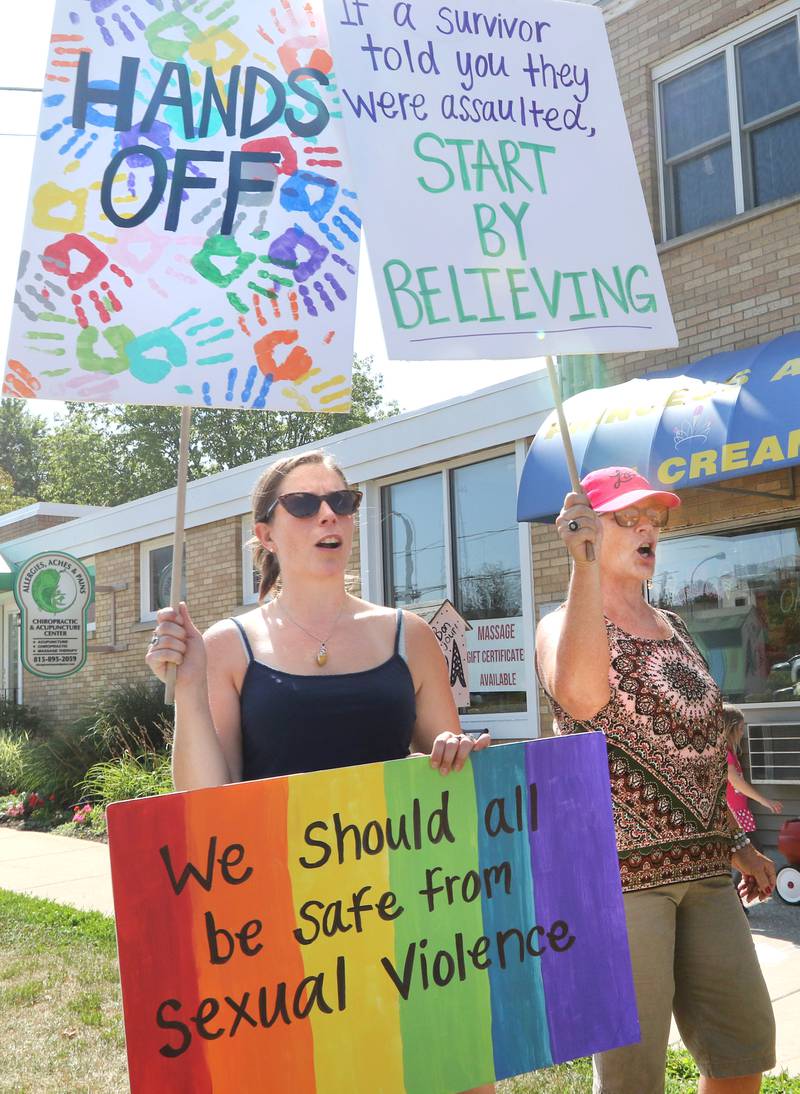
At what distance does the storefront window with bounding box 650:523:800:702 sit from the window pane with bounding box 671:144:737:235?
271 centimetres

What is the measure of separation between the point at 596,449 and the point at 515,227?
5568 millimetres

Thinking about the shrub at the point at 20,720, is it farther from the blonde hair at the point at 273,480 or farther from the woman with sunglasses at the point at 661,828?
the woman with sunglasses at the point at 661,828

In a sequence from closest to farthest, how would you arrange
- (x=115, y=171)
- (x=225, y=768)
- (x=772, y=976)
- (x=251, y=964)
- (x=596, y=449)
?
(x=251, y=964), (x=225, y=768), (x=115, y=171), (x=772, y=976), (x=596, y=449)

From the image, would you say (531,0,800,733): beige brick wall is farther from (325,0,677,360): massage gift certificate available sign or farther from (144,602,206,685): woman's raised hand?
(144,602,206,685): woman's raised hand

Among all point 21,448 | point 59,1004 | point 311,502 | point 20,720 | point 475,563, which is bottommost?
point 59,1004

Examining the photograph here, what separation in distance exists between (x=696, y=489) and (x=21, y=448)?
175ft

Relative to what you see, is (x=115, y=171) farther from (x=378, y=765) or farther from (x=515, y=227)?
(x=378, y=765)

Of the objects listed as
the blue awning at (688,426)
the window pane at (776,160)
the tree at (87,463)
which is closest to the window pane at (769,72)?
the window pane at (776,160)

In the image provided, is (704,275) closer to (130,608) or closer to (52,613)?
(52,613)

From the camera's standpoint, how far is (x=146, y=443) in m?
→ 45.3

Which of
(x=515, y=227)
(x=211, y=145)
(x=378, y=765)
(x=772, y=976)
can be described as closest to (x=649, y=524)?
(x=515, y=227)

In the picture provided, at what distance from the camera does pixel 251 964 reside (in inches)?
85.7

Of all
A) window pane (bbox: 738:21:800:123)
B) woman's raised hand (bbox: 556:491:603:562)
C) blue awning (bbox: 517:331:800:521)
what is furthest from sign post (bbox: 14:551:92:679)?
woman's raised hand (bbox: 556:491:603:562)

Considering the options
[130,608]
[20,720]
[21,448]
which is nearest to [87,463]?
[21,448]
